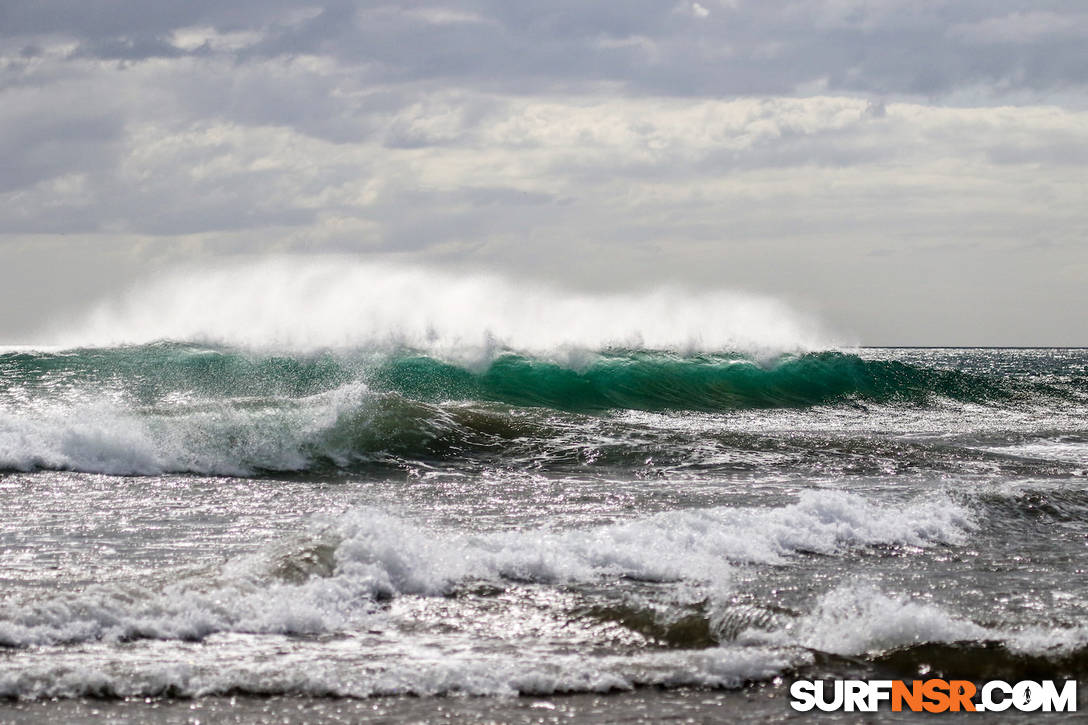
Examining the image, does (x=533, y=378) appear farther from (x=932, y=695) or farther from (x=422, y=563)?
(x=932, y=695)

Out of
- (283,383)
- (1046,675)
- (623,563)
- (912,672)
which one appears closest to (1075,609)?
(1046,675)

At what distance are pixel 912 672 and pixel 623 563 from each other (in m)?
2.46

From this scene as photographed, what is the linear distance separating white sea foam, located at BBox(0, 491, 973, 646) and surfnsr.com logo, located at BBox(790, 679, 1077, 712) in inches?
63.8

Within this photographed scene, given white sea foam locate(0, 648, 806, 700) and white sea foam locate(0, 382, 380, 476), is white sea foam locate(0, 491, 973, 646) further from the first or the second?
white sea foam locate(0, 382, 380, 476)

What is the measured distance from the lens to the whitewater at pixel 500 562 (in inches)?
205

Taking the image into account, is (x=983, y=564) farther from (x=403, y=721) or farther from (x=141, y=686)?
(x=141, y=686)

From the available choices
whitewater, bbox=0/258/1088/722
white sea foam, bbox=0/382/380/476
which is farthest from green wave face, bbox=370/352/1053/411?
white sea foam, bbox=0/382/380/476

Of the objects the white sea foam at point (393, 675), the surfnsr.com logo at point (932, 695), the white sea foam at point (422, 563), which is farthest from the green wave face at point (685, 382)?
the surfnsr.com logo at point (932, 695)

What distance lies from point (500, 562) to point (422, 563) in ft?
1.81

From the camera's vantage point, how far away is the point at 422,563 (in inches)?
286

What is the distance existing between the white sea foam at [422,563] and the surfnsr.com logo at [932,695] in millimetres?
1620

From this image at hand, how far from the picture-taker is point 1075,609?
21.2 feet

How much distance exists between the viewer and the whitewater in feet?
17.0

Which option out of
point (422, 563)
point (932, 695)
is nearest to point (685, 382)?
point (422, 563)
